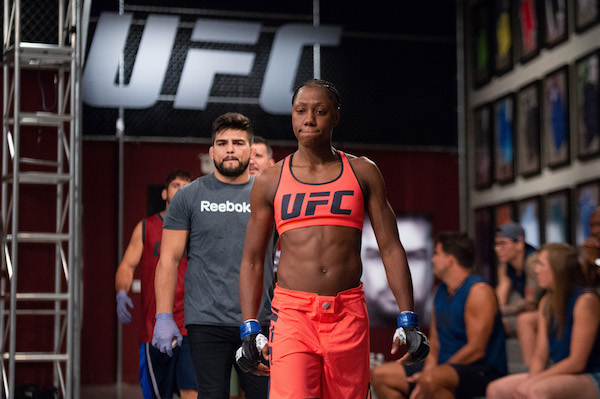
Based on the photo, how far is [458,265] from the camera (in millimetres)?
5223

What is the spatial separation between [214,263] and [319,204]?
1075 mm

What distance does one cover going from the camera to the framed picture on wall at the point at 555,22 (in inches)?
289

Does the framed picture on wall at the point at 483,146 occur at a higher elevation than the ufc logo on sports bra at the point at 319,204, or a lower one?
higher

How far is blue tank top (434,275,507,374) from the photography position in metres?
5.04

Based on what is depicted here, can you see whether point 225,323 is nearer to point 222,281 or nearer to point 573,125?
point 222,281

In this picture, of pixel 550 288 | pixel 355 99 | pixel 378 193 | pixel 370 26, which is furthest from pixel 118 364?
pixel 378 193

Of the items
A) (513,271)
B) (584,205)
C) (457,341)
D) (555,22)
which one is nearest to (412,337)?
(457,341)

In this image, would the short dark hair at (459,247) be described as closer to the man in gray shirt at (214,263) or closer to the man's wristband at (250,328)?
the man in gray shirt at (214,263)

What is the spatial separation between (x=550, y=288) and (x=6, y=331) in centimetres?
412

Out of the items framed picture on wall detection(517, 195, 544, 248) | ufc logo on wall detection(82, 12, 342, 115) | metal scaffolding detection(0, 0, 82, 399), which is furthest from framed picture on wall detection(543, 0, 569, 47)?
metal scaffolding detection(0, 0, 82, 399)

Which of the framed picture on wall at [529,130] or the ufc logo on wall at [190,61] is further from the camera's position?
the ufc logo on wall at [190,61]

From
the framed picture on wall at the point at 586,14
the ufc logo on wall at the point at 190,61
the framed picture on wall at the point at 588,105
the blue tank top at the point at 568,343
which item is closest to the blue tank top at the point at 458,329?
the blue tank top at the point at 568,343

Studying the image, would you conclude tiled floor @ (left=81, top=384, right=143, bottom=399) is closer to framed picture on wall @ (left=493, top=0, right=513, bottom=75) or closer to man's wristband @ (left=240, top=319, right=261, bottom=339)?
framed picture on wall @ (left=493, top=0, right=513, bottom=75)

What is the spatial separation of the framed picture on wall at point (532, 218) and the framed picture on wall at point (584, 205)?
643 millimetres
